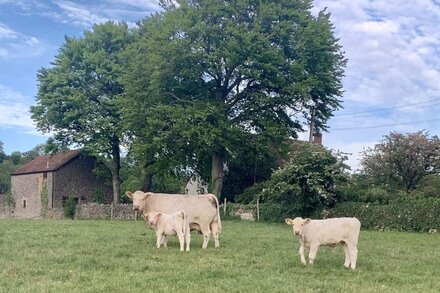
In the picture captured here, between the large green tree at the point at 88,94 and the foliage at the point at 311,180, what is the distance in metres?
17.4

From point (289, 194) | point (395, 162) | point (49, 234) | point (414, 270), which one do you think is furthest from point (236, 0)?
point (414, 270)

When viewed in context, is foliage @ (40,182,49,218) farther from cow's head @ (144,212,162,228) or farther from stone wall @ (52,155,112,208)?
cow's head @ (144,212,162,228)

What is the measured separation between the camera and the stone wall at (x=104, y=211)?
4097cm

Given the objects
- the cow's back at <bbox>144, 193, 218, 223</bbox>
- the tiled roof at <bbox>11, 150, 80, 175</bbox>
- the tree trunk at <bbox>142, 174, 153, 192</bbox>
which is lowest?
the cow's back at <bbox>144, 193, 218, 223</bbox>

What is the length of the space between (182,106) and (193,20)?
6060 mm

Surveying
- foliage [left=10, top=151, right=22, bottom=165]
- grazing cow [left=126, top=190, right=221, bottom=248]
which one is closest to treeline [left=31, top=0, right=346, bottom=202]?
grazing cow [left=126, top=190, right=221, bottom=248]

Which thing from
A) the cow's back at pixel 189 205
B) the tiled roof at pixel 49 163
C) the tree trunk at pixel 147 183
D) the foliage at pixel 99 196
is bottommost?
the cow's back at pixel 189 205

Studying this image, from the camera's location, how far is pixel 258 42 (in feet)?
115

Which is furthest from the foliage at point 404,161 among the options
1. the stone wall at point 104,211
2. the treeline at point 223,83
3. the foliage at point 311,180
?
the stone wall at point 104,211

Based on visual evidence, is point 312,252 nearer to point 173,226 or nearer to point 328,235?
point 328,235

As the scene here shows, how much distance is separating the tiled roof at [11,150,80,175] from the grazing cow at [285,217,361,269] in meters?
46.2

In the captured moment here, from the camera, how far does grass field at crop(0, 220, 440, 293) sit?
30.8ft

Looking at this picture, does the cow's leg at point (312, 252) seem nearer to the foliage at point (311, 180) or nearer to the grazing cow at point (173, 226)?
the grazing cow at point (173, 226)

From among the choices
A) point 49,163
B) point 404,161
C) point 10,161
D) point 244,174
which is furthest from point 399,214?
point 10,161
